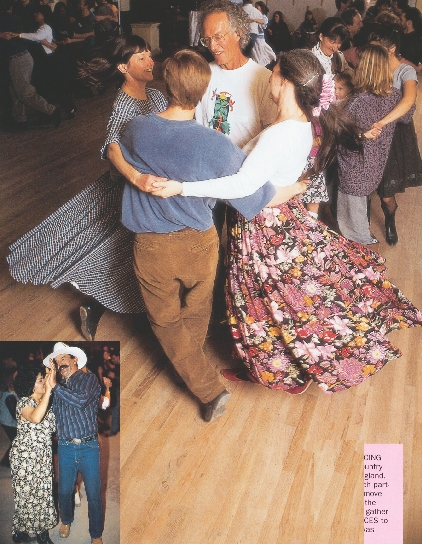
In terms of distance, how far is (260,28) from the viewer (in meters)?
5.58

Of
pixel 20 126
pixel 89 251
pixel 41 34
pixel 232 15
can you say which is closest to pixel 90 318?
pixel 89 251

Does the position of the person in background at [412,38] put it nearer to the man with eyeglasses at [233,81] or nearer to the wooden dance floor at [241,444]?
A: the wooden dance floor at [241,444]

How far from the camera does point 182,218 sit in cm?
182

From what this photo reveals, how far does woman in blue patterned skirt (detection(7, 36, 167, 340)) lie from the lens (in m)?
2.22

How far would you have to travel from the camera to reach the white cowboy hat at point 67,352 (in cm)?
157

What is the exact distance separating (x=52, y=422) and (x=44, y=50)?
5184 mm

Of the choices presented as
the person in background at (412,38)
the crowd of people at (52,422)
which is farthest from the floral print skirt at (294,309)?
the person in background at (412,38)

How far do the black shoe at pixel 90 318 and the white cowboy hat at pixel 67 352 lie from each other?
1.01m

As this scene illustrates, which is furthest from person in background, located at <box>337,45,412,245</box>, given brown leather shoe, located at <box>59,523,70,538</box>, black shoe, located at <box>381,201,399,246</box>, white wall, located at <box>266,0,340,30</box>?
white wall, located at <box>266,0,340,30</box>

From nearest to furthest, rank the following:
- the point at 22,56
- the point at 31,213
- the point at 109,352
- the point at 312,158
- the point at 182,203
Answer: the point at 109,352 → the point at 182,203 → the point at 312,158 → the point at 31,213 → the point at 22,56

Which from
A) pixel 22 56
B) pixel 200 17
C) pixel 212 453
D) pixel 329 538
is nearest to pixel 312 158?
pixel 200 17

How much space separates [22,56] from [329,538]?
512 centimetres

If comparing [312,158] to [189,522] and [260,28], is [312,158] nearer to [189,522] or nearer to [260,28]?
[189,522]

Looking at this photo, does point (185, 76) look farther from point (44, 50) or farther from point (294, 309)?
point (44, 50)
